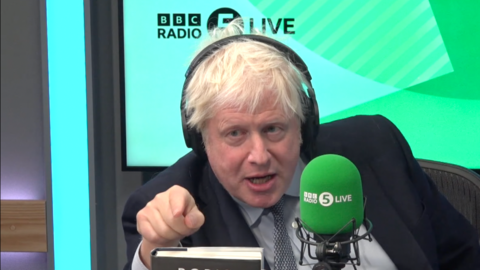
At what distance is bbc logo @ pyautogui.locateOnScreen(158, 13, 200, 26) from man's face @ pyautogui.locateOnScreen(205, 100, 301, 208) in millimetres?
1221

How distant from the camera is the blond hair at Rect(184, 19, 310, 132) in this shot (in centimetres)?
109

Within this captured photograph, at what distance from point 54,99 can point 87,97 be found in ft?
0.45

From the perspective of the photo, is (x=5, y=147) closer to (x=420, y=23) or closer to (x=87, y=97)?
(x=87, y=97)

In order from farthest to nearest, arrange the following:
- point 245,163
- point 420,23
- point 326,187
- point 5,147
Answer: point 5,147, point 420,23, point 245,163, point 326,187

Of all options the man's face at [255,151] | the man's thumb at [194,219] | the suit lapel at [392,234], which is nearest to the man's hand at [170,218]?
the man's thumb at [194,219]

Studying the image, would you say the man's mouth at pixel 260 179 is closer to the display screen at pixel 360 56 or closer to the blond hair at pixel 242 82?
the blond hair at pixel 242 82

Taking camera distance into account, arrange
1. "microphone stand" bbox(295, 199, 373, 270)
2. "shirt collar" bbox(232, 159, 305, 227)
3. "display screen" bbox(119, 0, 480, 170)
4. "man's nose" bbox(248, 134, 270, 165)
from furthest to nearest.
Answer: "display screen" bbox(119, 0, 480, 170), "shirt collar" bbox(232, 159, 305, 227), "man's nose" bbox(248, 134, 270, 165), "microphone stand" bbox(295, 199, 373, 270)

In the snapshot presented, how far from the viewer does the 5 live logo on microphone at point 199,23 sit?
7.38 ft

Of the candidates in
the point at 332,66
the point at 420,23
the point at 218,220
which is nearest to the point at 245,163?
the point at 218,220

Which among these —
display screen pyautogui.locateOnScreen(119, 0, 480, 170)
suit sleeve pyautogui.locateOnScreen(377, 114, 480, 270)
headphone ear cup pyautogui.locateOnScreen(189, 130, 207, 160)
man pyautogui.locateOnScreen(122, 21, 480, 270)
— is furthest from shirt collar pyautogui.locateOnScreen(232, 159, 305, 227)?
display screen pyautogui.locateOnScreen(119, 0, 480, 170)

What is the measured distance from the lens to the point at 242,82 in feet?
3.57

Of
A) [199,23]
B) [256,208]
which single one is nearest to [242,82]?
[256,208]

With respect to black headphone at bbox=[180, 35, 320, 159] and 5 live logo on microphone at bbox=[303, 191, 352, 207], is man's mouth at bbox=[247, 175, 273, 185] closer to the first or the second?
black headphone at bbox=[180, 35, 320, 159]

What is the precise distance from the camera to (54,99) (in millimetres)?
2230
